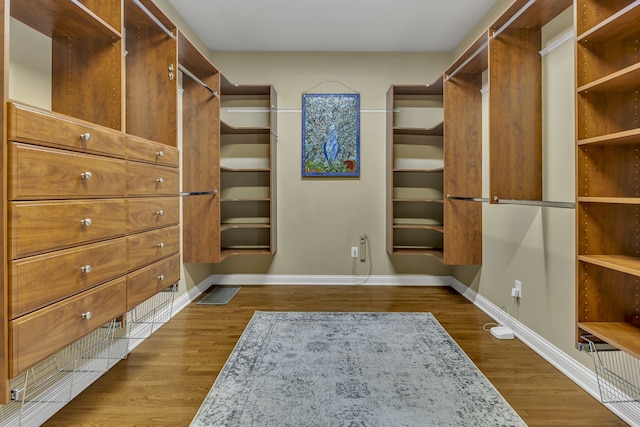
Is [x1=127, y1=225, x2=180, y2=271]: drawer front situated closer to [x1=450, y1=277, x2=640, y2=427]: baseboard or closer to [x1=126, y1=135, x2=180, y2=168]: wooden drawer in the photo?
[x1=126, y1=135, x2=180, y2=168]: wooden drawer

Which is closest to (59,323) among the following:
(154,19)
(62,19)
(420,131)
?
(62,19)

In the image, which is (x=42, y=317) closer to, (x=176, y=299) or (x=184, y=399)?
(x=184, y=399)

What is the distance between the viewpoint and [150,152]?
2.06 metres

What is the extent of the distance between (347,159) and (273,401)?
9.55ft

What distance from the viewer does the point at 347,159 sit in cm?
428

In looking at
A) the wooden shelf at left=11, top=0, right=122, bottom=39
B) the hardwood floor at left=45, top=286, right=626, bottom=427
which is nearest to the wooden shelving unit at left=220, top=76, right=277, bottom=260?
the hardwood floor at left=45, top=286, right=626, bottom=427

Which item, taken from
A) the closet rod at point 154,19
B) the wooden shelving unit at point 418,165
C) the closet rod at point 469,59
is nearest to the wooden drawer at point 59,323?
the closet rod at point 154,19

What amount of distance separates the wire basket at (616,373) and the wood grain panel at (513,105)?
1050 mm

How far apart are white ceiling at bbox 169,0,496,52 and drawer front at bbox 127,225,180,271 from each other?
212cm

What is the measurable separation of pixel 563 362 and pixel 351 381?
129 centimetres

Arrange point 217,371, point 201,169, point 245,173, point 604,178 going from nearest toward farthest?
point 604,178 < point 217,371 < point 201,169 < point 245,173

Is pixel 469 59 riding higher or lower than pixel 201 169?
higher

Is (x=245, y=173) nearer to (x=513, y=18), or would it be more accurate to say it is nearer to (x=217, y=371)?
(x=217, y=371)

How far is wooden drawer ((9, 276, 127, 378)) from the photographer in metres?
1.18
